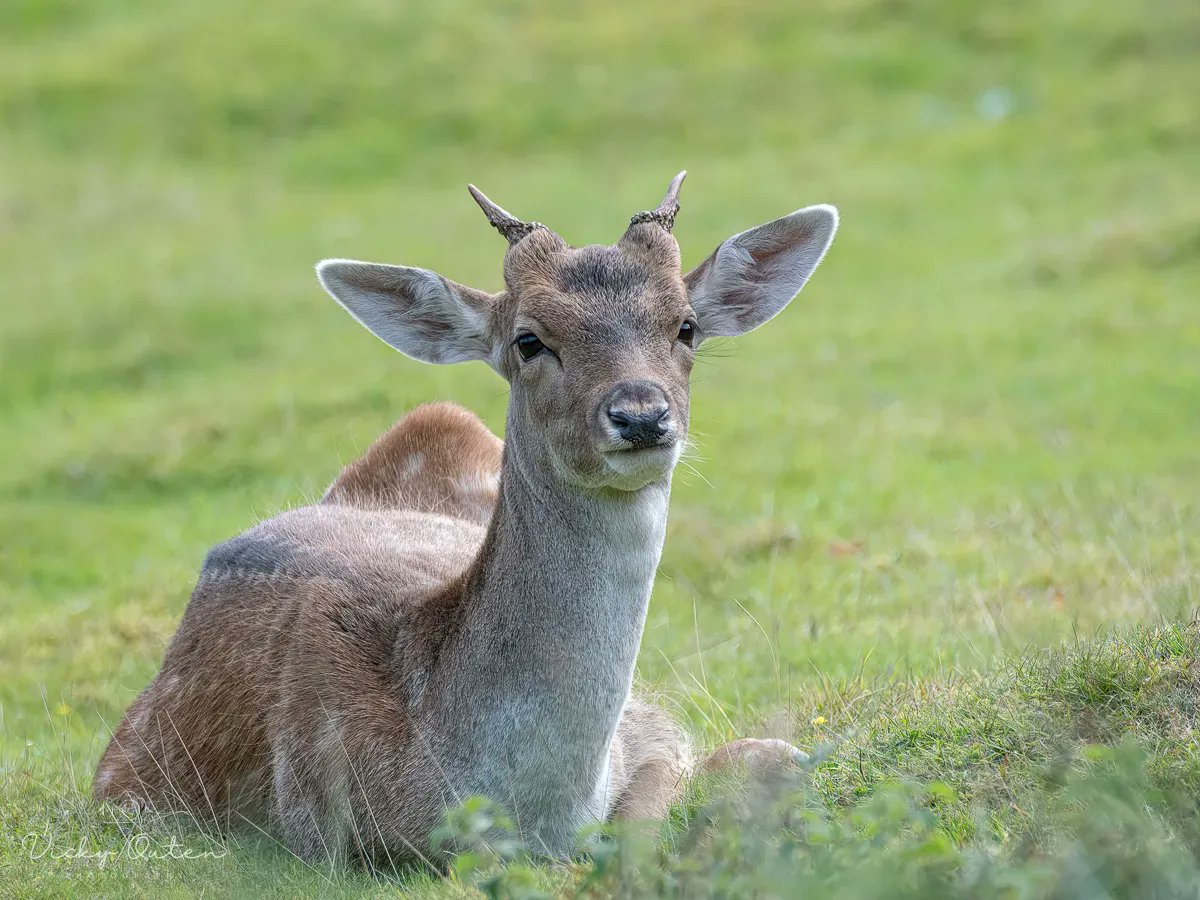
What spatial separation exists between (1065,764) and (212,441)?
12061 millimetres

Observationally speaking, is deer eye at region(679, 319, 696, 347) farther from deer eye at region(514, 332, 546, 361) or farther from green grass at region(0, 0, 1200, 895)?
green grass at region(0, 0, 1200, 895)

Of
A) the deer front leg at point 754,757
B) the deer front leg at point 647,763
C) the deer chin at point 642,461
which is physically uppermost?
the deer chin at point 642,461

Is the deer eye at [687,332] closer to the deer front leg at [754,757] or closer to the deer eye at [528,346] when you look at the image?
the deer eye at [528,346]

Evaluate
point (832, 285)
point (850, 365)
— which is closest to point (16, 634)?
point (850, 365)

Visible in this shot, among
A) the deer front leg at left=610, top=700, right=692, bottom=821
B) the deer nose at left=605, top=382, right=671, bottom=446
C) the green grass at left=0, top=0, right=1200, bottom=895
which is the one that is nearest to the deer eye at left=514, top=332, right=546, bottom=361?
the deer nose at left=605, top=382, right=671, bottom=446

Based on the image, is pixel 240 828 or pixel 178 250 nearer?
pixel 240 828

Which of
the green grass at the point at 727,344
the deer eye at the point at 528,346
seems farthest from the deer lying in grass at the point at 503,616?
the green grass at the point at 727,344

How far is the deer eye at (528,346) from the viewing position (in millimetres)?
5512

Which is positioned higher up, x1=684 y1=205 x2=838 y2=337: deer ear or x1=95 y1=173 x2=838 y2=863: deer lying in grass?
x1=684 y1=205 x2=838 y2=337: deer ear

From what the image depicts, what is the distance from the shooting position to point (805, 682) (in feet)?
22.9

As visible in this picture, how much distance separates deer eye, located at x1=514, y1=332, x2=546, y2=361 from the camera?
551cm

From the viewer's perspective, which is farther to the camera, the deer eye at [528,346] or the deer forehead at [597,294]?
the deer eye at [528,346]

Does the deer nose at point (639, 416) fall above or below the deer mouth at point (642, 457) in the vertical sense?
above

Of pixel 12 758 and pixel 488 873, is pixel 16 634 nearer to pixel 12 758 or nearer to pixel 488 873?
pixel 12 758
